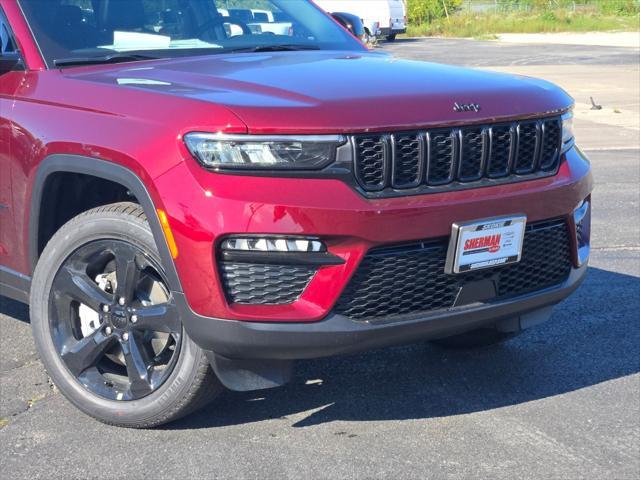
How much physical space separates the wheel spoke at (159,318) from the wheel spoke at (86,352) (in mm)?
188

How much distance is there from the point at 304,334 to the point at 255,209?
461 mm

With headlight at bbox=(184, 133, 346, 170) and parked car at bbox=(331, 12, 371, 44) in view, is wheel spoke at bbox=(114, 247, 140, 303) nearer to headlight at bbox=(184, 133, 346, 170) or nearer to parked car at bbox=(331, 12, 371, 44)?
headlight at bbox=(184, 133, 346, 170)

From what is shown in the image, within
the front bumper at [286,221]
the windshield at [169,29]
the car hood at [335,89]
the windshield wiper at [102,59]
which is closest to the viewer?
the front bumper at [286,221]

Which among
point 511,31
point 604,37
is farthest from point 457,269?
point 511,31

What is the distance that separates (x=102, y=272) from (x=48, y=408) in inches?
26.3

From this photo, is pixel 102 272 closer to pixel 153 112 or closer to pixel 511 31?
pixel 153 112

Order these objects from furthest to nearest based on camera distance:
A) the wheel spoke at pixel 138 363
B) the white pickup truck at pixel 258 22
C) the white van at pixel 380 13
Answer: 1. the white van at pixel 380 13
2. the white pickup truck at pixel 258 22
3. the wheel spoke at pixel 138 363

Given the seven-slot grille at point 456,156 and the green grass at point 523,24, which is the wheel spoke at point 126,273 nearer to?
the seven-slot grille at point 456,156

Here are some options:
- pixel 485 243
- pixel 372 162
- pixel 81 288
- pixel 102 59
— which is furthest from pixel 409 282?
pixel 102 59

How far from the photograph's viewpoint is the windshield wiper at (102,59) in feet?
13.8

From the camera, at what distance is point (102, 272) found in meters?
3.87

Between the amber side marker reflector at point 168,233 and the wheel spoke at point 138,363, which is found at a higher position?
the amber side marker reflector at point 168,233

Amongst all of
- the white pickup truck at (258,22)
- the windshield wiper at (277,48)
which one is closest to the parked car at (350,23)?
the white pickup truck at (258,22)

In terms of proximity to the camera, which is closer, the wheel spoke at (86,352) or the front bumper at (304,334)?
the front bumper at (304,334)
